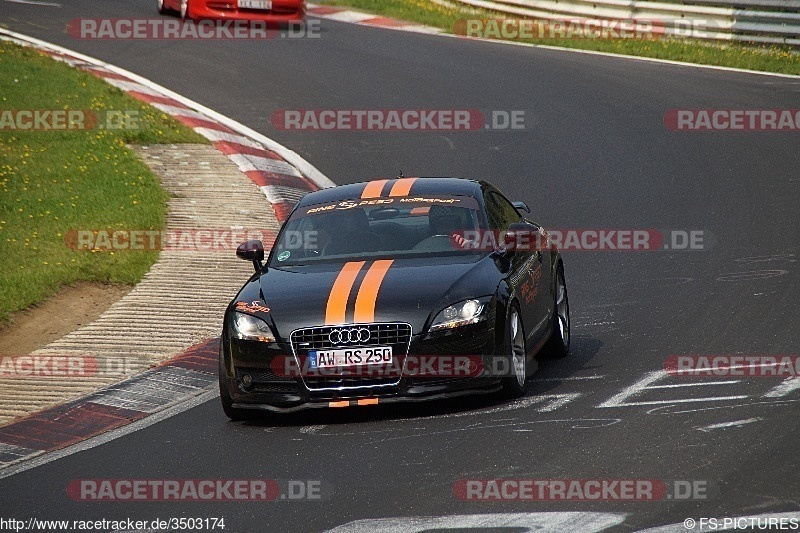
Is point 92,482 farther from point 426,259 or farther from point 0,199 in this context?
point 0,199

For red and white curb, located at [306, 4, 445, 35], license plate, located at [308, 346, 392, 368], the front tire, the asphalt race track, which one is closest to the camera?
the asphalt race track

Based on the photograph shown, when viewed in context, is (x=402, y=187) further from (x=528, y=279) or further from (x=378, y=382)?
(x=378, y=382)

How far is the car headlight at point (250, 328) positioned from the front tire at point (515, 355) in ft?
4.86

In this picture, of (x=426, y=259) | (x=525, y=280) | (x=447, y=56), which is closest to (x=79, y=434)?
(x=426, y=259)

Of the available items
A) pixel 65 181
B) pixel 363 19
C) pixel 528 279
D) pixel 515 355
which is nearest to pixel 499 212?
pixel 528 279

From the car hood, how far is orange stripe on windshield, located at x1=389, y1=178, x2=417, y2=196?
0.95 metres

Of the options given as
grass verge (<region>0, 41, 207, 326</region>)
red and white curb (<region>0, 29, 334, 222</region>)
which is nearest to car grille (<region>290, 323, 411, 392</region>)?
grass verge (<region>0, 41, 207, 326</region>)

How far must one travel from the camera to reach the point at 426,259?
9.30 m

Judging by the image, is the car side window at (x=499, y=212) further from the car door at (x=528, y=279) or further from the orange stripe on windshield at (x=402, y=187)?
the orange stripe on windshield at (x=402, y=187)

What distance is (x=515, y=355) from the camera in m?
8.84

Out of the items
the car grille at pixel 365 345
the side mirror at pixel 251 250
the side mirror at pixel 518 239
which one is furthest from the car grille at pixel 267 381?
the side mirror at pixel 518 239

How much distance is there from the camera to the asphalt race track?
22.5ft

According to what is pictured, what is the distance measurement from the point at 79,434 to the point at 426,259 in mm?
2547

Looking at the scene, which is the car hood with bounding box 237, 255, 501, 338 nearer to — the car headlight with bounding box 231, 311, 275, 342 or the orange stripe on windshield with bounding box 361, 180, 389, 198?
the car headlight with bounding box 231, 311, 275, 342
